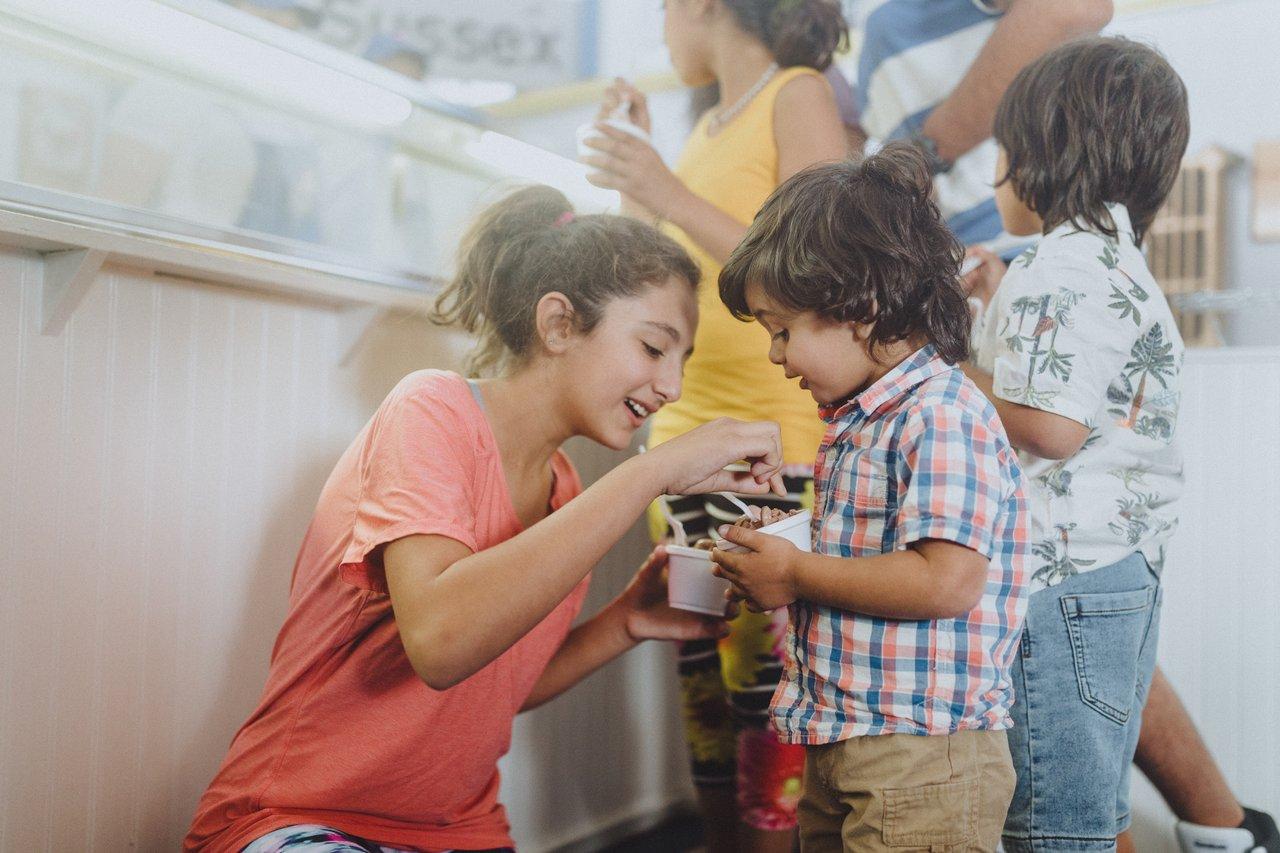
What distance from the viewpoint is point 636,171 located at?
5.09 feet

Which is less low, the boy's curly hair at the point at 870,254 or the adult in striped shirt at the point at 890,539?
the boy's curly hair at the point at 870,254

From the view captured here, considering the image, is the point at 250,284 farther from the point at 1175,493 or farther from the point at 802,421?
the point at 1175,493

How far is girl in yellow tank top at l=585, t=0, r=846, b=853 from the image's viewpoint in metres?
1.53

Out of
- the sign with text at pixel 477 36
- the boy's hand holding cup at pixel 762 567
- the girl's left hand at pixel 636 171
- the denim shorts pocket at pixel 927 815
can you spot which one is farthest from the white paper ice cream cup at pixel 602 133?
the sign with text at pixel 477 36

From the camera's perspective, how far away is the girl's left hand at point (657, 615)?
1.34 m

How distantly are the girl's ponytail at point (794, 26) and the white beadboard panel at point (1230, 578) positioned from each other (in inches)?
35.0

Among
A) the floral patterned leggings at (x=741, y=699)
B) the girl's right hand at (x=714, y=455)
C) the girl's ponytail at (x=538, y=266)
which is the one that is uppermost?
the girl's ponytail at (x=538, y=266)

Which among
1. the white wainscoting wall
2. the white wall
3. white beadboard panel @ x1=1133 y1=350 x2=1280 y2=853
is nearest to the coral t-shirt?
the white wainscoting wall

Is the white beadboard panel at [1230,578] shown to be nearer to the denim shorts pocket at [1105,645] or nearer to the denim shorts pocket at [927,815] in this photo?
the denim shorts pocket at [1105,645]

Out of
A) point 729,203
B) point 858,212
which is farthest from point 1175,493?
point 729,203

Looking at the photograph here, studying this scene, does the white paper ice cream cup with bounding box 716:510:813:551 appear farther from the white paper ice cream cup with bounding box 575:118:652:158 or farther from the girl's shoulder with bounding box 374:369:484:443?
the white paper ice cream cup with bounding box 575:118:652:158

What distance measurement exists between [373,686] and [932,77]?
1444 mm

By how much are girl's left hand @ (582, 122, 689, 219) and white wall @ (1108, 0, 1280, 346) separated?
945 millimetres

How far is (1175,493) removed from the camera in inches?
51.1
